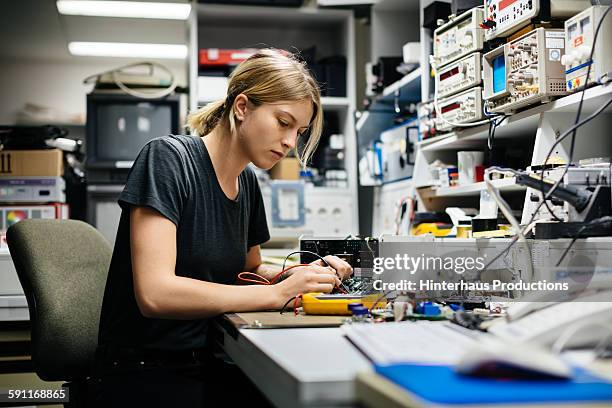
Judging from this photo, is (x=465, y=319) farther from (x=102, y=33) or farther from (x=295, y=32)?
(x=102, y=33)

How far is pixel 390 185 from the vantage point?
326cm

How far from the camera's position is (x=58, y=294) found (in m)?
1.85

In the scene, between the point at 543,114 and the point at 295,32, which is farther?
the point at 295,32

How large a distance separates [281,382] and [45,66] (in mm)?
6141

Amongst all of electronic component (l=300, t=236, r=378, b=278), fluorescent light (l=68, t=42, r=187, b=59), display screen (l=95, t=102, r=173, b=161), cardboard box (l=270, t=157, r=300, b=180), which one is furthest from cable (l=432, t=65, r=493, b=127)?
fluorescent light (l=68, t=42, r=187, b=59)

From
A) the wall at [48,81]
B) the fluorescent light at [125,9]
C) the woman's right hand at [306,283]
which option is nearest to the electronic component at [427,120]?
the woman's right hand at [306,283]

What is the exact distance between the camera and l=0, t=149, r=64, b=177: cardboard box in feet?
10.9

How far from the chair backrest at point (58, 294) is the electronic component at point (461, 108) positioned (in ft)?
4.02

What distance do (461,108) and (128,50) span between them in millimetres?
3999

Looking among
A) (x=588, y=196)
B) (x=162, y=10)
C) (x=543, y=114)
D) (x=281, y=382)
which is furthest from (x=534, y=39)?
(x=162, y=10)

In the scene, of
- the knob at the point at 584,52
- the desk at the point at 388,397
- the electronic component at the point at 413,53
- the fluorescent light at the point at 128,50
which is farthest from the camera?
the fluorescent light at the point at 128,50

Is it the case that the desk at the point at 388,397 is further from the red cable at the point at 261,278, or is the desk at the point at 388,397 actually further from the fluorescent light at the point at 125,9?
the fluorescent light at the point at 125,9

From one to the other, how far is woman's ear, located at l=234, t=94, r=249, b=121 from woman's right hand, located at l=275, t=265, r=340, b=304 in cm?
43

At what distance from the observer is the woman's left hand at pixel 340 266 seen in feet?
5.45
